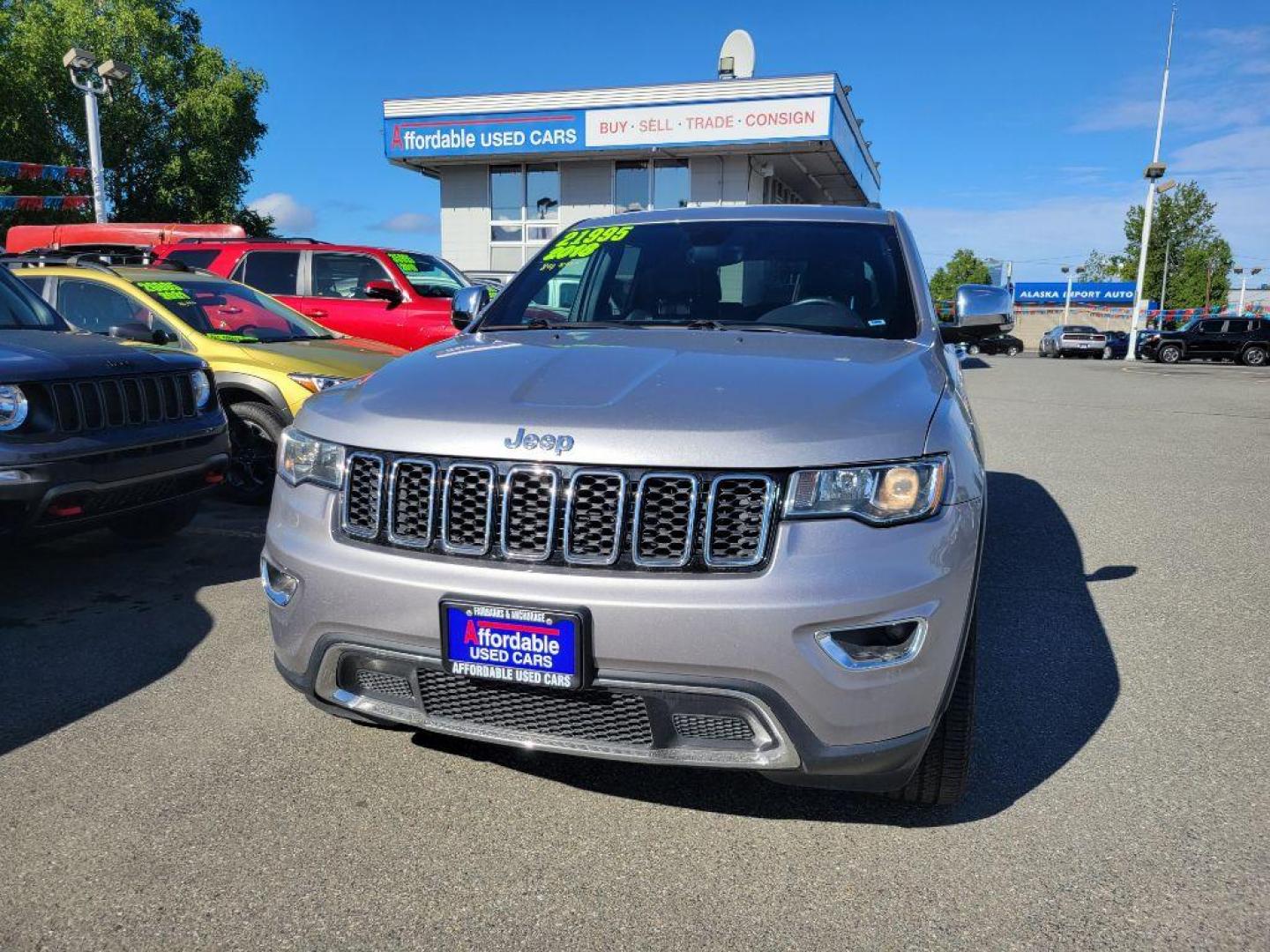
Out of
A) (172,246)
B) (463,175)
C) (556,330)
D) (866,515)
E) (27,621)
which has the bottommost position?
→ (27,621)

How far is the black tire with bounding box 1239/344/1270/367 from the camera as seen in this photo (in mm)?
31906

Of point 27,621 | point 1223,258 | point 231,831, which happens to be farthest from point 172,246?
point 1223,258

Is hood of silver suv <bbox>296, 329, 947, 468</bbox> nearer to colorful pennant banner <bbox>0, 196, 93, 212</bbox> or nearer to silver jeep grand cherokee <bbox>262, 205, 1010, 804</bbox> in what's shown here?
silver jeep grand cherokee <bbox>262, 205, 1010, 804</bbox>

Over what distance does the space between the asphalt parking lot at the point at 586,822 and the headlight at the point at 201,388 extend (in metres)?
1.28

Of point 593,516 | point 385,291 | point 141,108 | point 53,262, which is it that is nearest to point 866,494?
point 593,516

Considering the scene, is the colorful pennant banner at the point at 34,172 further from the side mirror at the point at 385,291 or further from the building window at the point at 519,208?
the side mirror at the point at 385,291

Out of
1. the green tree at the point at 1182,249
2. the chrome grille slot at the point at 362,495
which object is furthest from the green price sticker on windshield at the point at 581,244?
the green tree at the point at 1182,249

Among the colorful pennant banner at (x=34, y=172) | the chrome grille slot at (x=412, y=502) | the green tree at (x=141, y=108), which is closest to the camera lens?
the chrome grille slot at (x=412, y=502)

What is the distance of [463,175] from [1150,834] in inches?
1053

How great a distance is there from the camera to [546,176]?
2638 cm

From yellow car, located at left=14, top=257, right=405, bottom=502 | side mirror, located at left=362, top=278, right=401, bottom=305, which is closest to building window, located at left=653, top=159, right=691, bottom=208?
side mirror, located at left=362, top=278, right=401, bottom=305

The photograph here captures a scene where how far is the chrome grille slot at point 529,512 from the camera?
2168 millimetres

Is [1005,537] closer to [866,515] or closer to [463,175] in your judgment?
[866,515]

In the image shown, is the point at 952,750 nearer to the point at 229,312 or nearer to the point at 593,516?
the point at 593,516
